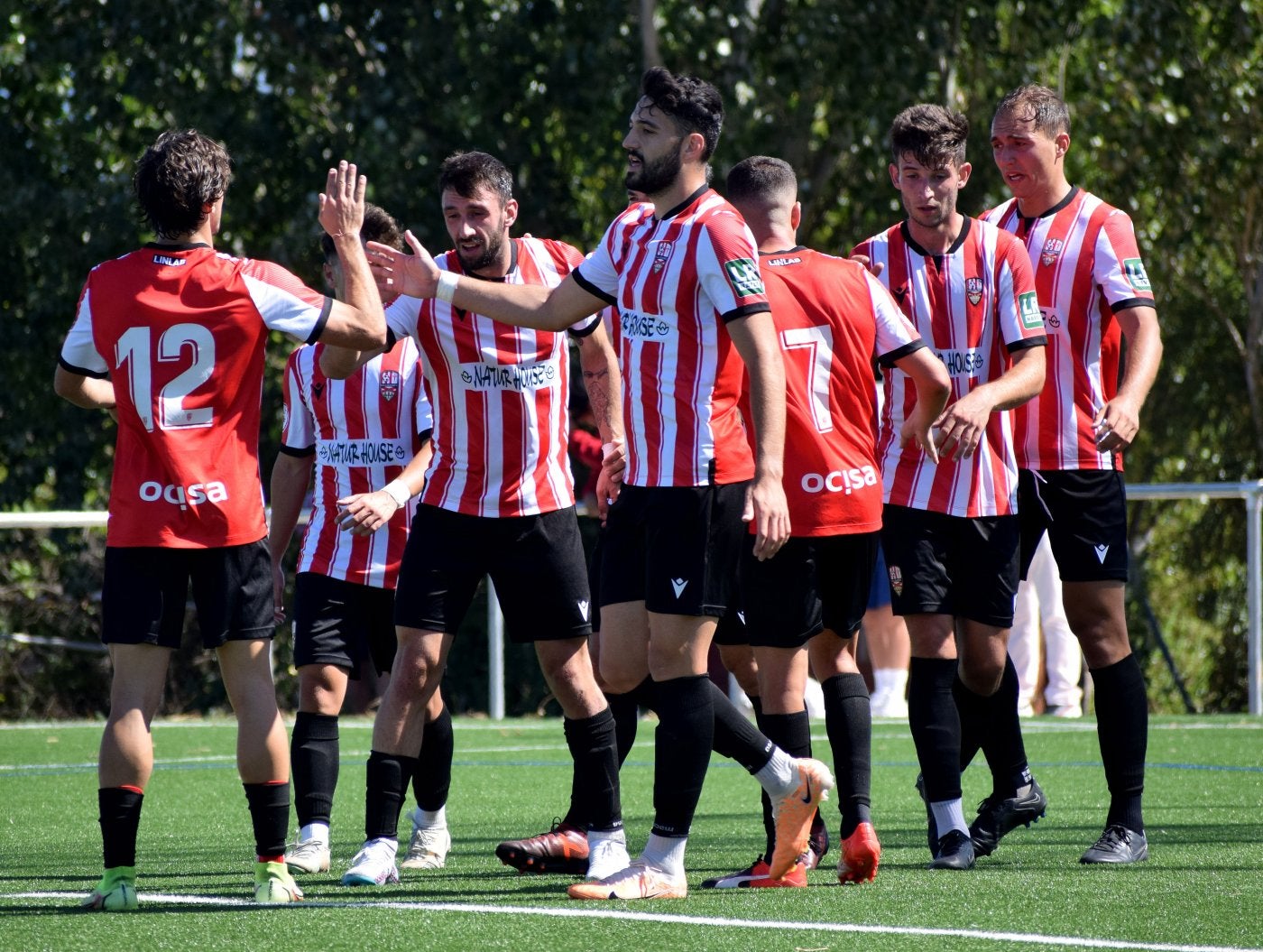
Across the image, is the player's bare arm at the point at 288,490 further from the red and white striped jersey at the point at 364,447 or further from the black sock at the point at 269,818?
the black sock at the point at 269,818

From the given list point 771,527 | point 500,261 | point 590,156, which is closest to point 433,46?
point 590,156

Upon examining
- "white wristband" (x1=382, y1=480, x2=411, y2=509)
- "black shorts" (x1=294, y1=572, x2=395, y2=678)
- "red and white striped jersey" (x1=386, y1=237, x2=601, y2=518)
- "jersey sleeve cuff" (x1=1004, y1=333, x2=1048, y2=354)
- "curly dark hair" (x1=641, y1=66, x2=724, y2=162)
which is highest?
"curly dark hair" (x1=641, y1=66, x2=724, y2=162)

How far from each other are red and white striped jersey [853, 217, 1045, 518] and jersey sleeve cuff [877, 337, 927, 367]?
0.25 m

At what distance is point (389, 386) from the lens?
6.30 meters

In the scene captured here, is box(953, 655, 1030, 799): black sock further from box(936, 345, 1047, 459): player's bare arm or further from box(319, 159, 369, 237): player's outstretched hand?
box(319, 159, 369, 237): player's outstretched hand

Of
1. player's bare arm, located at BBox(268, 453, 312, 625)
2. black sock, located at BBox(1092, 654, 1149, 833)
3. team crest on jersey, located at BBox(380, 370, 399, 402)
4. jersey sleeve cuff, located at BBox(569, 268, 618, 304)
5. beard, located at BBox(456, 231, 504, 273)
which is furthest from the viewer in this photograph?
player's bare arm, located at BBox(268, 453, 312, 625)

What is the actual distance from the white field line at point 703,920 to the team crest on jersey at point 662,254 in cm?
168

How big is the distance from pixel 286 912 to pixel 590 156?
12.0 m

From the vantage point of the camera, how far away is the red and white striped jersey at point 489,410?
552cm

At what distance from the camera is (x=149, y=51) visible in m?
16.1

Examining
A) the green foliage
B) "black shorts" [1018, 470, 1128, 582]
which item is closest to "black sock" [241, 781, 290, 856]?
"black shorts" [1018, 470, 1128, 582]

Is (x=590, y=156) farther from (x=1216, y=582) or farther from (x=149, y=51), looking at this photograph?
(x=1216, y=582)

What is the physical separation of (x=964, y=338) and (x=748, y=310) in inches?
48.4

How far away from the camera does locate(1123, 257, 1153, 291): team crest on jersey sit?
5887 millimetres
